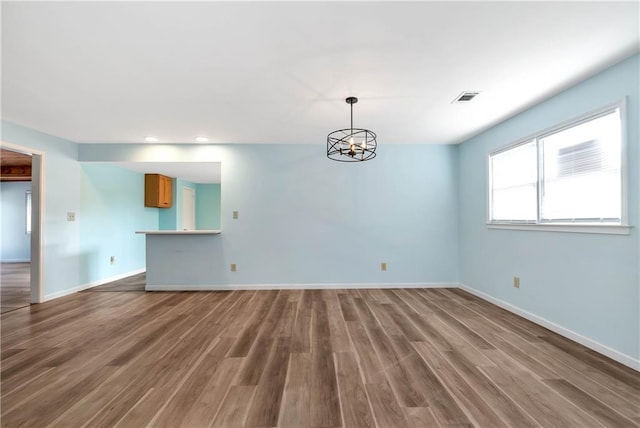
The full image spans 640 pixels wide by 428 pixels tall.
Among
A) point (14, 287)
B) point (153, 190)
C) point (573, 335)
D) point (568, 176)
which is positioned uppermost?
point (153, 190)

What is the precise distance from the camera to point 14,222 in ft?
25.2

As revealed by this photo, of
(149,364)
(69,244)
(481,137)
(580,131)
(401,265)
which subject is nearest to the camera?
(149,364)

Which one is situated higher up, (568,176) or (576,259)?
(568,176)

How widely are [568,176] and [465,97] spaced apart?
125 centimetres

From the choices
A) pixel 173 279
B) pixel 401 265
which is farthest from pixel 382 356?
pixel 173 279

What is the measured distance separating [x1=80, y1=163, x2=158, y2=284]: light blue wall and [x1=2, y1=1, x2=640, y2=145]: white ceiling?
1630mm

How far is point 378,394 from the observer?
1677 millimetres

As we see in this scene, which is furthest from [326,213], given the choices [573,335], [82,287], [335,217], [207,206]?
[207,206]

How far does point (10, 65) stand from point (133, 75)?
2.95ft

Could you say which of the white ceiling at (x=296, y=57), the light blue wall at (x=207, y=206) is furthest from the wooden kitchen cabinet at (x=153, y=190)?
the white ceiling at (x=296, y=57)

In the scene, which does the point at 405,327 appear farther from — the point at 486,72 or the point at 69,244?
the point at 69,244

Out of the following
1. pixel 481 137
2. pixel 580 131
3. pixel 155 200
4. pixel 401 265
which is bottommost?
pixel 401 265

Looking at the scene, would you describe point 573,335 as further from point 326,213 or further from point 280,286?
point 280,286

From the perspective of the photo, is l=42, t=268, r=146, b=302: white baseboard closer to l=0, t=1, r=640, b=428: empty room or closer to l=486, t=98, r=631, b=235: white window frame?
l=0, t=1, r=640, b=428: empty room
